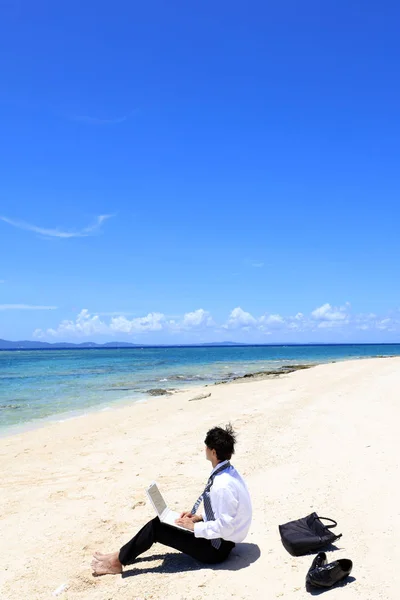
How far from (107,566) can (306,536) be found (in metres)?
2.30

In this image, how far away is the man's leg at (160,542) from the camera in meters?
5.57

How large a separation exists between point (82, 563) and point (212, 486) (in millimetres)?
2040

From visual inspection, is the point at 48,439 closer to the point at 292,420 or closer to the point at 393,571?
the point at 292,420

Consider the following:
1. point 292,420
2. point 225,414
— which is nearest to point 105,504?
point 292,420

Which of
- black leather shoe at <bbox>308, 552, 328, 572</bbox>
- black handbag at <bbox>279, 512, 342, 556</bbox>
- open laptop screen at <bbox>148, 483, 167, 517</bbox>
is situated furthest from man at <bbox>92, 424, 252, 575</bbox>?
black leather shoe at <bbox>308, 552, 328, 572</bbox>

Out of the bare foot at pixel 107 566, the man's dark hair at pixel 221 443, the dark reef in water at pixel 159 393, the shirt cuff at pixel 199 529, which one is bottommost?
the dark reef in water at pixel 159 393

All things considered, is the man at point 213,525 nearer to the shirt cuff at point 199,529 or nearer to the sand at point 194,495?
the shirt cuff at point 199,529

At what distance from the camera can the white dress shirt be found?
539cm

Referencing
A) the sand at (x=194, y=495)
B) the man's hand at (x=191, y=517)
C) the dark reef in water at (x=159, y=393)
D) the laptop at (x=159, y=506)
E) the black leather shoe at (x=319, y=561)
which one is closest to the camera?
the black leather shoe at (x=319, y=561)

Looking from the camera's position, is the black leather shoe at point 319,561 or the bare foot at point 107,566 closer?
the black leather shoe at point 319,561

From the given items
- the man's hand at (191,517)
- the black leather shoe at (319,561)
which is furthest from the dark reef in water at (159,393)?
the black leather shoe at (319,561)

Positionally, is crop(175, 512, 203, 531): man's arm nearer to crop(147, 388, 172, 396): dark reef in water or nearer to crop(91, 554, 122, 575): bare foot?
crop(91, 554, 122, 575): bare foot

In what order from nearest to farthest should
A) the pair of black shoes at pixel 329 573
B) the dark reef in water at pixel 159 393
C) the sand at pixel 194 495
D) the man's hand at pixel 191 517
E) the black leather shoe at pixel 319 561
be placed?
the pair of black shoes at pixel 329 573 → the black leather shoe at pixel 319 561 → the sand at pixel 194 495 → the man's hand at pixel 191 517 → the dark reef in water at pixel 159 393

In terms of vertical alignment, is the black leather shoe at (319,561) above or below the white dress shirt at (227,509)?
below
